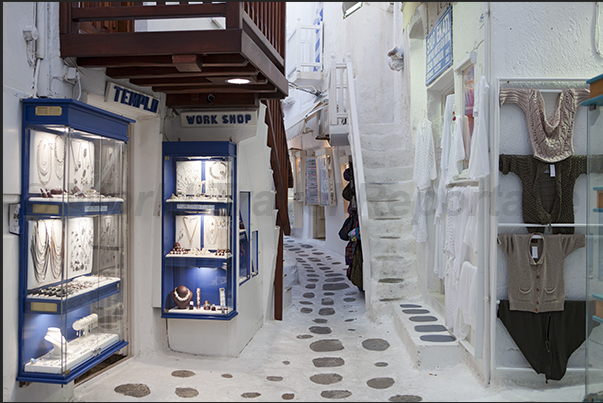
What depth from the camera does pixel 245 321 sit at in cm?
524

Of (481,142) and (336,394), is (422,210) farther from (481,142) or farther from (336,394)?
(336,394)

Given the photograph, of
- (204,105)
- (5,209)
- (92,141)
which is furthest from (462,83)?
(5,209)

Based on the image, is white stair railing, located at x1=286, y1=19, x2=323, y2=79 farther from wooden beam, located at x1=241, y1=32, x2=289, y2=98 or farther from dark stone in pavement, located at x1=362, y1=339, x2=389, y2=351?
dark stone in pavement, located at x1=362, y1=339, x2=389, y2=351

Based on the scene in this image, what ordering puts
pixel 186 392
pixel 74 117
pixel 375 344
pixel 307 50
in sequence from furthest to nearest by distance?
1. pixel 307 50
2. pixel 375 344
3. pixel 186 392
4. pixel 74 117

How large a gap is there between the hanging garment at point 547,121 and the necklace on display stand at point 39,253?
3.49m

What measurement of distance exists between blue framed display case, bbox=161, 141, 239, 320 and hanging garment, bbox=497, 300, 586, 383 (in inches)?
100

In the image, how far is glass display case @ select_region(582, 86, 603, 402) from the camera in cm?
327

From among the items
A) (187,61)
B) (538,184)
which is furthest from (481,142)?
(187,61)

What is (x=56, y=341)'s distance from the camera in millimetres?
3146

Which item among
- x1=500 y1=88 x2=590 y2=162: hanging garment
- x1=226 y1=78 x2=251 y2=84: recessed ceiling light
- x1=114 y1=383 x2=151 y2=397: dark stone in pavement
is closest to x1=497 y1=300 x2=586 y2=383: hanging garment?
x1=500 y1=88 x2=590 y2=162: hanging garment

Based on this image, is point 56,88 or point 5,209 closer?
point 5,209

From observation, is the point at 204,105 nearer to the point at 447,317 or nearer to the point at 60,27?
the point at 60,27

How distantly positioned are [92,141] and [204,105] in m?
1.70

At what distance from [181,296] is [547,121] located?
3.64m
